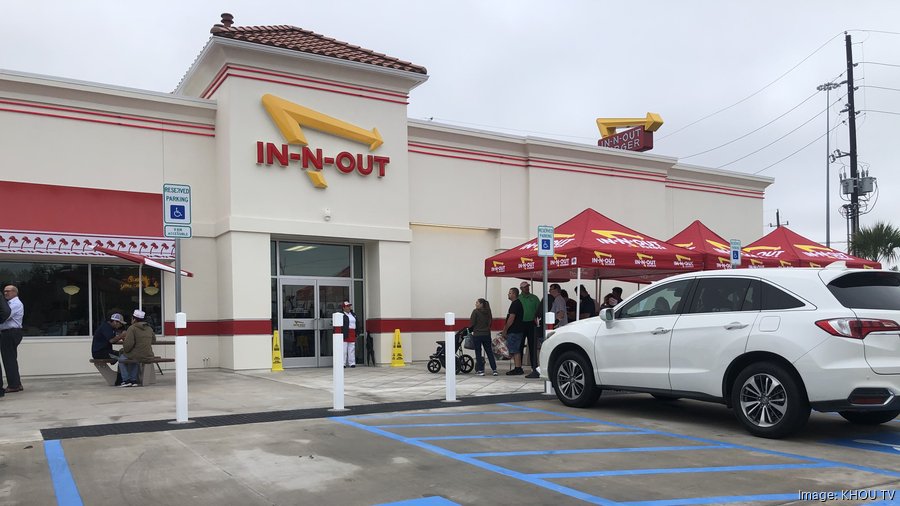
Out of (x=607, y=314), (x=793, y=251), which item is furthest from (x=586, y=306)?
(x=793, y=251)

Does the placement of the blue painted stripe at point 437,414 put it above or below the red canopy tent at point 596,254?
below

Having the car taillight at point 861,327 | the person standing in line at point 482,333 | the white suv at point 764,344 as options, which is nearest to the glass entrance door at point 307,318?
the person standing in line at point 482,333

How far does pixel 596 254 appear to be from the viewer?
13.0 m

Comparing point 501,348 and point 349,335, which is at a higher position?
point 349,335

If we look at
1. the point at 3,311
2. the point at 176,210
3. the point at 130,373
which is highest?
the point at 176,210

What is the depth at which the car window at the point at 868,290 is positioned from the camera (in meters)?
7.04

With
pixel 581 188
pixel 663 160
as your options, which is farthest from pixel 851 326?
pixel 663 160

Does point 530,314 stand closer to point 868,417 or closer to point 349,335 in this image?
point 349,335

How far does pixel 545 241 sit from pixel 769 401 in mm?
4937

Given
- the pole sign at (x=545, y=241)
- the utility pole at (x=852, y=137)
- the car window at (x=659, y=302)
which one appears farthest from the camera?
the utility pole at (x=852, y=137)

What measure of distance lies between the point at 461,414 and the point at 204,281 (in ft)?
29.1

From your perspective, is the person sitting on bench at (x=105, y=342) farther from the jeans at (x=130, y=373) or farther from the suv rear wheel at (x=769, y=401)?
the suv rear wheel at (x=769, y=401)

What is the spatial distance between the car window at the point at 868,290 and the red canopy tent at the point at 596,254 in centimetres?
579

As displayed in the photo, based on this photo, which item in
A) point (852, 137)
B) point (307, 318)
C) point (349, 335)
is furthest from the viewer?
point (852, 137)
